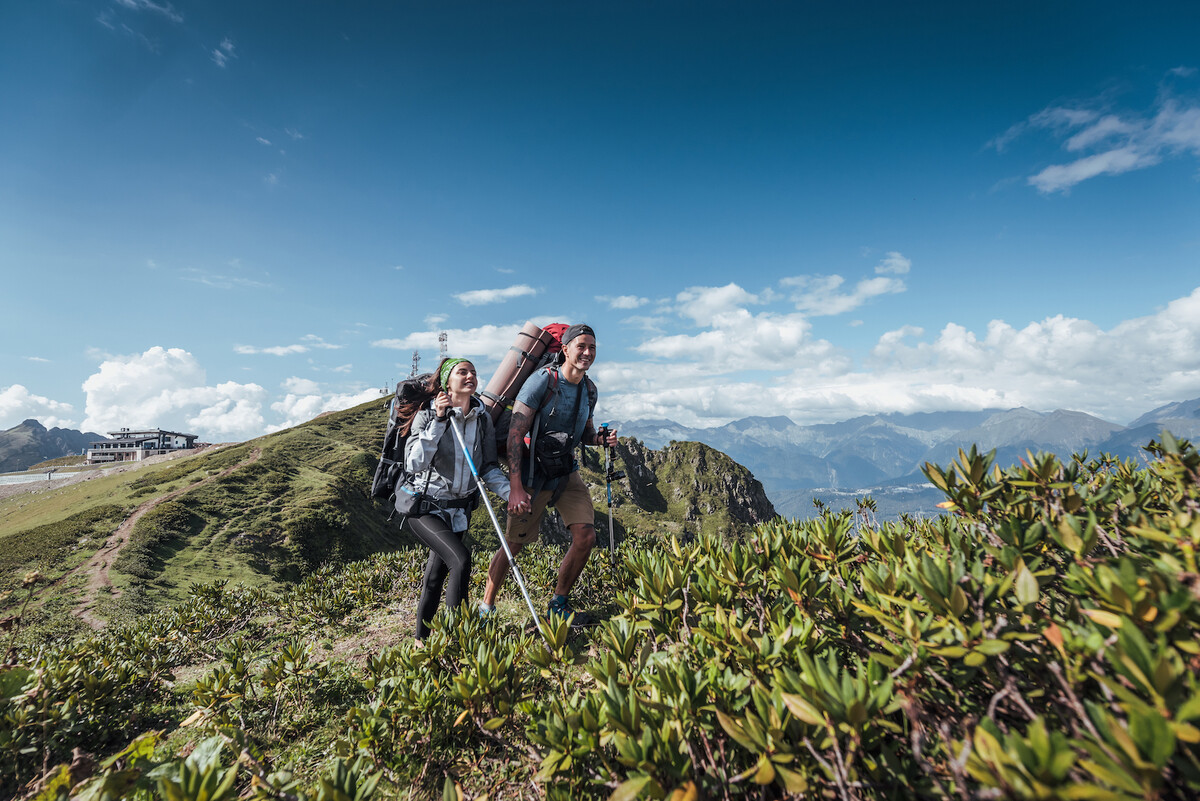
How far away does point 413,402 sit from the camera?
17.1ft

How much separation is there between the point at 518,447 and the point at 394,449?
1397mm

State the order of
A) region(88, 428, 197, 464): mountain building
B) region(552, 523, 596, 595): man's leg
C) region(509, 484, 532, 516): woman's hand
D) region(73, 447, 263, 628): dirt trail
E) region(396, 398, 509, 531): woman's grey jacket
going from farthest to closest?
region(88, 428, 197, 464): mountain building
region(73, 447, 263, 628): dirt trail
region(552, 523, 596, 595): man's leg
region(509, 484, 532, 516): woman's hand
region(396, 398, 509, 531): woman's grey jacket

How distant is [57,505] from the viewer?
3322 centimetres

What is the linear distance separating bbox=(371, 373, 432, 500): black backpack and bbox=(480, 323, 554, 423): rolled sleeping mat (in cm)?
108

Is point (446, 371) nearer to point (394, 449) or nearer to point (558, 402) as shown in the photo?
point (394, 449)

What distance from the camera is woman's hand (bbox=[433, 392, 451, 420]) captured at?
5.00m

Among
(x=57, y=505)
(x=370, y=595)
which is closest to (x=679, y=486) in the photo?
(x=57, y=505)

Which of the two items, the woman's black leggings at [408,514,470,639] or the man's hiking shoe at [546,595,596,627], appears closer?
the woman's black leggings at [408,514,470,639]

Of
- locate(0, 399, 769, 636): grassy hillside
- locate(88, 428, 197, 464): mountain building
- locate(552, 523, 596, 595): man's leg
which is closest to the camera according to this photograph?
locate(552, 523, 596, 595): man's leg

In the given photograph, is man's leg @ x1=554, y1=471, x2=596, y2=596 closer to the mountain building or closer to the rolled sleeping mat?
the rolled sleeping mat

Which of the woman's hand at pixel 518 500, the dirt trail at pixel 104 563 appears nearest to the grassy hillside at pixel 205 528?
the dirt trail at pixel 104 563

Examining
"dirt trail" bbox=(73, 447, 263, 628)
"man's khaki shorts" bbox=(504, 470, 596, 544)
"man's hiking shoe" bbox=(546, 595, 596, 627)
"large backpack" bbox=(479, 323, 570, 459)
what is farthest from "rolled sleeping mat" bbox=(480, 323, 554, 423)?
"dirt trail" bbox=(73, 447, 263, 628)

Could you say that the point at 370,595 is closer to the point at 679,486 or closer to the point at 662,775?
the point at 662,775

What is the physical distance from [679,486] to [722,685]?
168 meters
